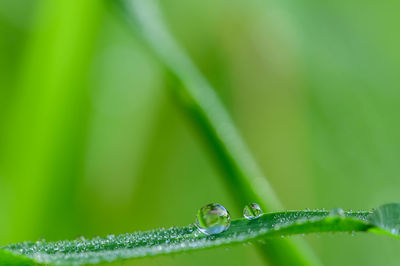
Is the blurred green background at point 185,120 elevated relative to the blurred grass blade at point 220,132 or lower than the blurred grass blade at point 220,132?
elevated

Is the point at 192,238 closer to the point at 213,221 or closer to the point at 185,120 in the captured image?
the point at 213,221

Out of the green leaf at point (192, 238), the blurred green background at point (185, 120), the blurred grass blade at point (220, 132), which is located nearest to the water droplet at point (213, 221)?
the green leaf at point (192, 238)

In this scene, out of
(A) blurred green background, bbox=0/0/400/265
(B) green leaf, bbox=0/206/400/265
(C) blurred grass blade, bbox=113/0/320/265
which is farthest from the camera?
(A) blurred green background, bbox=0/0/400/265

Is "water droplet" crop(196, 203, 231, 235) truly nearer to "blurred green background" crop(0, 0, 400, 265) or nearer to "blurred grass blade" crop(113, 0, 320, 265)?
"blurred grass blade" crop(113, 0, 320, 265)

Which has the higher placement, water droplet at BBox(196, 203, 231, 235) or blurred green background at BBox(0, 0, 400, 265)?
blurred green background at BBox(0, 0, 400, 265)

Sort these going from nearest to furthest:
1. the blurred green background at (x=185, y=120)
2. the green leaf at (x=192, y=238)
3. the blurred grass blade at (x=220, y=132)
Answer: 1. the green leaf at (x=192, y=238)
2. the blurred grass blade at (x=220, y=132)
3. the blurred green background at (x=185, y=120)

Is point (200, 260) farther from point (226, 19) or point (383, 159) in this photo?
point (226, 19)

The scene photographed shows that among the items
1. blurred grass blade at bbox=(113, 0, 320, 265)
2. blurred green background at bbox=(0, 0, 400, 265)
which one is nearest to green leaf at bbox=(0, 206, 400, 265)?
blurred grass blade at bbox=(113, 0, 320, 265)

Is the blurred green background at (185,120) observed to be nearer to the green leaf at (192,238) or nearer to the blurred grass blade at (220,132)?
the blurred grass blade at (220,132)
